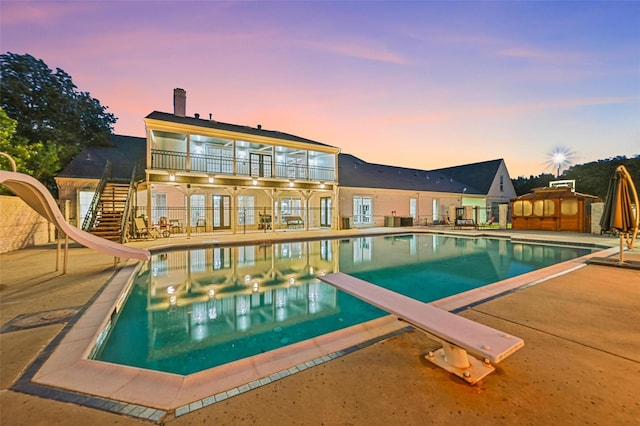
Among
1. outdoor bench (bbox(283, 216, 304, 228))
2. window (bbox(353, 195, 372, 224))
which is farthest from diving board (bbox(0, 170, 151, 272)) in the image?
window (bbox(353, 195, 372, 224))

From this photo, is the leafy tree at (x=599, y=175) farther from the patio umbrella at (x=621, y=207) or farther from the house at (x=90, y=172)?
the house at (x=90, y=172)

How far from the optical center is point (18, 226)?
9.32 m

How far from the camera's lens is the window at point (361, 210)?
63.3ft

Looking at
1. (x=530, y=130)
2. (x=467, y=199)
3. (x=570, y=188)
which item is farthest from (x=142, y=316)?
(x=530, y=130)

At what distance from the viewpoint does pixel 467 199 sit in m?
25.7

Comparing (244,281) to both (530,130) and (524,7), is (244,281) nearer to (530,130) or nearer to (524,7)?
(524,7)

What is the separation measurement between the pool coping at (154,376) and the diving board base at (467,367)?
2.03 ft

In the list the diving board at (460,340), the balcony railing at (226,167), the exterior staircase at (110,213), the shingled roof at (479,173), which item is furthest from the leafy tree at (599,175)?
the exterior staircase at (110,213)

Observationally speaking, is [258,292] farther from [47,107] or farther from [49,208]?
[47,107]

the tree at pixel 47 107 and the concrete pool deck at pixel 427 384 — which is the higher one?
the tree at pixel 47 107

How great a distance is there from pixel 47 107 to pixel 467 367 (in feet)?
94.7

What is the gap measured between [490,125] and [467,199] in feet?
22.5

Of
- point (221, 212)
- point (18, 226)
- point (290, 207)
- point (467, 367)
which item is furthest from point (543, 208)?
point (18, 226)

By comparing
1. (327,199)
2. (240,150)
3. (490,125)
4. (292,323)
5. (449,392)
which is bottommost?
(292,323)
